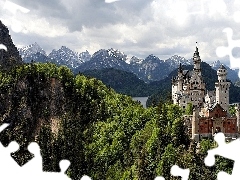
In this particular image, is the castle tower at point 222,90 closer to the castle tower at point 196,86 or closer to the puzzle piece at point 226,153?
the castle tower at point 196,86

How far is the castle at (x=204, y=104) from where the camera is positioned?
40.4m

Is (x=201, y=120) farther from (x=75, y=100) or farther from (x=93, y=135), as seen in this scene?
(x=75, y=100)

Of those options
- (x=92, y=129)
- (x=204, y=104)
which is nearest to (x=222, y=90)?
(x=204, y=104)

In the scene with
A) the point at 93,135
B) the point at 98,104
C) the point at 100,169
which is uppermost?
the point at 98,104

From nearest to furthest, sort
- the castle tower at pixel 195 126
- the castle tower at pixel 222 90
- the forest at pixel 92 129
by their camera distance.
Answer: the castle tower at pixel 195 126 → the forest at pixel 92 129 → the castle tower at pixel 222 90

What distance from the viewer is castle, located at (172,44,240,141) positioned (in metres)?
40.4

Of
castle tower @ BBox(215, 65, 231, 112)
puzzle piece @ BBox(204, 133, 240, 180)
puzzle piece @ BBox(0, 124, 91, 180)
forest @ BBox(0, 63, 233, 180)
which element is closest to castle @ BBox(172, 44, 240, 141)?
castle tower @ BBox(215, 65, 231, 112)

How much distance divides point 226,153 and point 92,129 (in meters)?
56.4

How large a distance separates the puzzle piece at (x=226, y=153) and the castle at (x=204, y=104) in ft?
114

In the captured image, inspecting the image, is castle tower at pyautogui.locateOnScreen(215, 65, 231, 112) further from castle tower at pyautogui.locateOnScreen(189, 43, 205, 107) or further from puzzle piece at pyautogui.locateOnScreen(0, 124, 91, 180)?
puzzle piece at pyautogui.locateOnScreen(0, 124, 91, 180)

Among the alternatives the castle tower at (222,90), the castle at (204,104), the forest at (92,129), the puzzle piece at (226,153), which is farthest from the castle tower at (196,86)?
the puzzle piece at (226,153)

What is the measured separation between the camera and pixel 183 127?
1658 inches

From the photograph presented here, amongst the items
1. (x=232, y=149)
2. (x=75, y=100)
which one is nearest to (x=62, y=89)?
(x=75, y=100)

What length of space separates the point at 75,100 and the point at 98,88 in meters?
4.44
